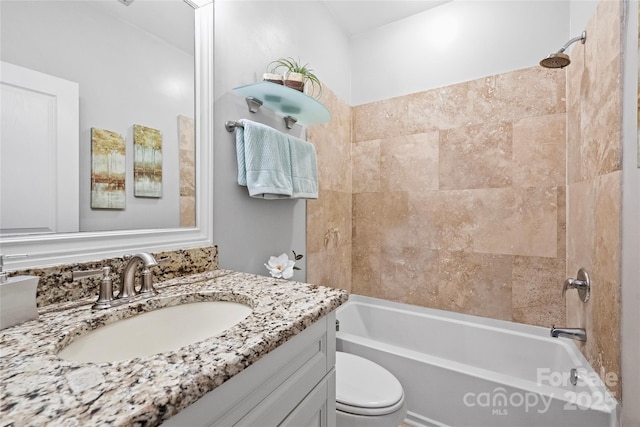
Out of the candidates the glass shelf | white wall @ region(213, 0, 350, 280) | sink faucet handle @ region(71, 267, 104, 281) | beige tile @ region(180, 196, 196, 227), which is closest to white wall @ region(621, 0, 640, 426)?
the glass shelf

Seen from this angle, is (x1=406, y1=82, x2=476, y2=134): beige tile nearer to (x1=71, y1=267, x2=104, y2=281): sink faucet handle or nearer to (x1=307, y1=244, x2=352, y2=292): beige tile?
(x1=307, y1=244, x2=352, y2=292): beige tile

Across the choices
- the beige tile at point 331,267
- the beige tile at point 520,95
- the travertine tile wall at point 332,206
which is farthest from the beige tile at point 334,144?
the beige tile at point 520,95

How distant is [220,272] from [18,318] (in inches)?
22.7

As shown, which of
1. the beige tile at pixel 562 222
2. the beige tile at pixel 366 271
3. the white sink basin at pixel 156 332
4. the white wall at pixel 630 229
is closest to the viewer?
the white sink basin at pixel 156 332

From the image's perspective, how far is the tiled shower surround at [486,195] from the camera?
125 cm

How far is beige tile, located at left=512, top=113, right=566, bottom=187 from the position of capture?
5.49ft

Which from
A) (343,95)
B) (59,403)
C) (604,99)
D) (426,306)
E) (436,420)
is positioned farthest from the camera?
(343,95)

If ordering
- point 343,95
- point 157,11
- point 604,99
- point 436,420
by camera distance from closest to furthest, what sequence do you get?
1. point 157,11
2. point 604,99
3. point 436,420
4. point 343,95

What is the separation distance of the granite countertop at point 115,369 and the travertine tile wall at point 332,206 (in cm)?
118

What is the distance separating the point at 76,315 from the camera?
0.68 meters

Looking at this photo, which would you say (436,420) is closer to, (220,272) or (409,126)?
(220,272)

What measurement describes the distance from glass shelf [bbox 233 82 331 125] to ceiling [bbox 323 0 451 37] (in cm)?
104

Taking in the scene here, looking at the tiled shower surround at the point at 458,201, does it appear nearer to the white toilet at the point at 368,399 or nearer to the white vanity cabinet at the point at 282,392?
the white toilet at the point at 368,399

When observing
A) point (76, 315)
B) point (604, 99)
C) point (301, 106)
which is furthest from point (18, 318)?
point (604, 99)
